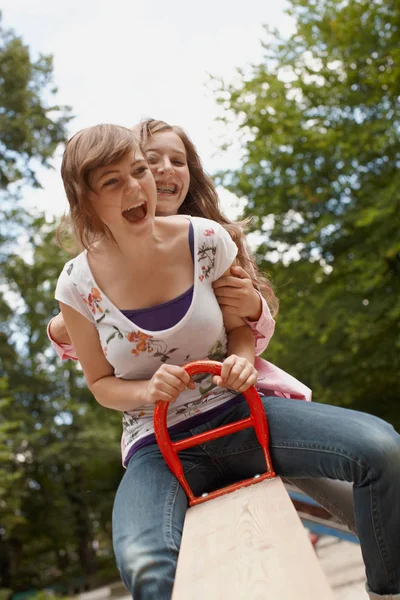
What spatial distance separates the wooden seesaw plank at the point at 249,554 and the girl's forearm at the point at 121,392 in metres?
0.37

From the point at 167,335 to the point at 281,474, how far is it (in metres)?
0.53

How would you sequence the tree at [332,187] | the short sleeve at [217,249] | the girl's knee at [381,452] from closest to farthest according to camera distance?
1. the girl's knee at [381,452]
2. the short sleeve at [217,249]
3. the tree at [332,187]

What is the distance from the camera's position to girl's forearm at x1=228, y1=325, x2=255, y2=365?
235cm

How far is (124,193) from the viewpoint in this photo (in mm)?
2178

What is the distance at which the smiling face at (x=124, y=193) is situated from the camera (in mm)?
2176

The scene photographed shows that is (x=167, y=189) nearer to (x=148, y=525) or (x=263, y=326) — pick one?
(x=263, y=326)

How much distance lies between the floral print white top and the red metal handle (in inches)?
5.3

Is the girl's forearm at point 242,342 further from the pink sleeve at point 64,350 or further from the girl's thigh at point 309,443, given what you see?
the pink sleeve at point 64,350

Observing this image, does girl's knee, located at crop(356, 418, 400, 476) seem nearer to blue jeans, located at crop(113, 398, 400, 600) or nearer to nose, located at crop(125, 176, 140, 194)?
blue jeans, located at crop(113, 398, 400, 600)

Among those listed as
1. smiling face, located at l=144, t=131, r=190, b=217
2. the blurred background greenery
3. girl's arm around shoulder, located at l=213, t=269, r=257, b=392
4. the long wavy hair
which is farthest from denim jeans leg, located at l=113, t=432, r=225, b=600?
the blurred background greenery

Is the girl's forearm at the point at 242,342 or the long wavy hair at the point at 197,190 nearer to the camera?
the girl's forearm at the point at 242,342

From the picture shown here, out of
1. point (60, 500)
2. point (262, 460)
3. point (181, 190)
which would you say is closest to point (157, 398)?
point (262, 460)

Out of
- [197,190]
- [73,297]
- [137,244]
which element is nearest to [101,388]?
[73,297]

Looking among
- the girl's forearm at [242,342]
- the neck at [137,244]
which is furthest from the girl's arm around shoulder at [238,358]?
the neck at [137,244]
